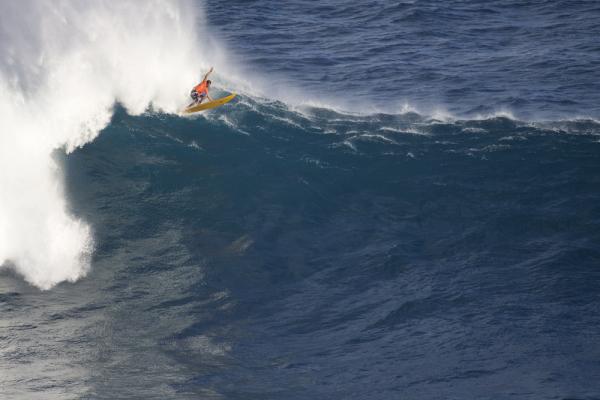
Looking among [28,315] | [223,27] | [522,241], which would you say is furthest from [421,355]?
[223,27]

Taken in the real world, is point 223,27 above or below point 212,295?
above

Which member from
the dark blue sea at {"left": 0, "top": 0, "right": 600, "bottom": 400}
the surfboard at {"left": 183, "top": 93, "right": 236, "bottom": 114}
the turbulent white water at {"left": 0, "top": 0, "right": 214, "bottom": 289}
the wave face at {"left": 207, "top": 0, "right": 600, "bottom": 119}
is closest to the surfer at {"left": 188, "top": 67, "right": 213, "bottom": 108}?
the surfboard at {"left": 183, "top": 93, "right": 236, "bottom": 114}

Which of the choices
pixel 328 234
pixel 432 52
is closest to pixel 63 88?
pixel 328 234

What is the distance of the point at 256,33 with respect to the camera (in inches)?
1868

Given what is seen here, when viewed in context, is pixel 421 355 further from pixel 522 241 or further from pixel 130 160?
pixel 130 160

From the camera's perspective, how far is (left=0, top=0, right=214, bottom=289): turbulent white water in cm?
2609

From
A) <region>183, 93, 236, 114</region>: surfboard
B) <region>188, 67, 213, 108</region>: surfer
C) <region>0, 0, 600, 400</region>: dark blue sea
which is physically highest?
<region>188, 67, 213, 108</region>: surfer

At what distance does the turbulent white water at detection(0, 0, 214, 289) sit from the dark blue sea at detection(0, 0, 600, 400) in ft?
0.58

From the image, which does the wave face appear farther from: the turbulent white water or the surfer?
the turbulent white water

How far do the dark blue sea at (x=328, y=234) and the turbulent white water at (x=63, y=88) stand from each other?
176 millimetres

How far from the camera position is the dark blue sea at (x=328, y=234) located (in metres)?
20.3

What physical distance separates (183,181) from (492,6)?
2671 cm

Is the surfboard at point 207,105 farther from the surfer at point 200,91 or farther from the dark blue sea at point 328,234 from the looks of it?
the dark blue sea at point 328,234

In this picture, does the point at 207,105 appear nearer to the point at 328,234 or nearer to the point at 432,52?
the point at 328,234
